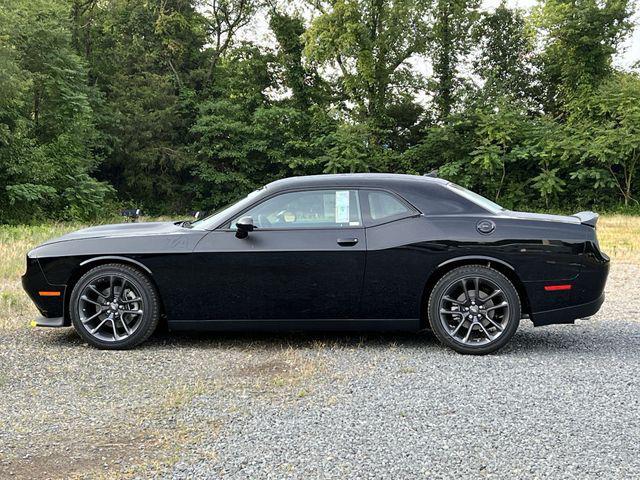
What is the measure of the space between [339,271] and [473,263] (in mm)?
1114

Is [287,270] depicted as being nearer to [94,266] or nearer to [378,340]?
[378,340]

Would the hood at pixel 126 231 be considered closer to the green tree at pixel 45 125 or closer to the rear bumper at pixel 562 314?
the rear bumper at pixel 562 314

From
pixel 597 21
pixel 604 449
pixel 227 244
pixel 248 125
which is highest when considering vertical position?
pixel 597 21

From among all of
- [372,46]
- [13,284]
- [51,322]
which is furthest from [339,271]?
[372,46]

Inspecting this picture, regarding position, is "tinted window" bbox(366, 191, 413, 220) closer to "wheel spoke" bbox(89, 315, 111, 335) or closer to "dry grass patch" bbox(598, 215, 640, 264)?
"wheel spoke" bbox(89, 315, 111, 335)

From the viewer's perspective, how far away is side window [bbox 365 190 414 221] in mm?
5098

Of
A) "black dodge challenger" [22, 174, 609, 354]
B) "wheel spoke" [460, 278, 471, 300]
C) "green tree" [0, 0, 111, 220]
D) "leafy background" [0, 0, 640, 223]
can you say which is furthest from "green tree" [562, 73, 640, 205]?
"wheel spoke" [460, 278, 471, 300]

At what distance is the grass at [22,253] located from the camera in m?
6.44

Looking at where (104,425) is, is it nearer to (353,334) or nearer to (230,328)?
(230,328)

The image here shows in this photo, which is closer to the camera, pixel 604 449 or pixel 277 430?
pixel 604 449

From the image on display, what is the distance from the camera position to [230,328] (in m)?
5.08

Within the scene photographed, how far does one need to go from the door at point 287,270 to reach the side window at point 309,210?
1cm

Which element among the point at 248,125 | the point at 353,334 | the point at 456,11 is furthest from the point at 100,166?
the point at 353,334

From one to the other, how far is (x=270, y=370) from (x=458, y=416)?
150 centimetres
